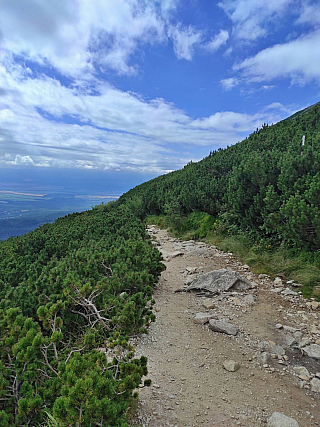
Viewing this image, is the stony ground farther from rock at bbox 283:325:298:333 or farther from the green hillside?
the green hillside

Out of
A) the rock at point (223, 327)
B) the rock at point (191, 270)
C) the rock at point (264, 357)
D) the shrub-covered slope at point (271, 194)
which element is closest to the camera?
the rock at point (264, 357)

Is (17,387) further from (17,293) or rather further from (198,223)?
(198,223)

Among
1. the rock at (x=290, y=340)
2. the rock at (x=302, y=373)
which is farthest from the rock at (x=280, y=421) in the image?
the rock at (x=290, y=340)

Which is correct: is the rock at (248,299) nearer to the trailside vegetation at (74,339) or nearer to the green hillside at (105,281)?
the green hillside at (105,281)

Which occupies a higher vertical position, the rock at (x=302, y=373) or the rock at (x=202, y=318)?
the rock at (x=202, y=318)

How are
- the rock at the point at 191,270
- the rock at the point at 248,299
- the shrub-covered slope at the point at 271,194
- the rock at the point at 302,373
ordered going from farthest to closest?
the rock at the point at 191,270 < the shrub-covered slope at the point at 271,194 < the rock at the point at 248,299 < the rock at the point at 302,373

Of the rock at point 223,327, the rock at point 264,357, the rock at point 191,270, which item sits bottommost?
the rock at point 264,357

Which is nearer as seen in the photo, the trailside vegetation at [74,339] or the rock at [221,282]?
the trailside vegetation at [74,339]
